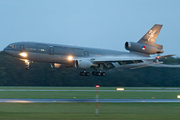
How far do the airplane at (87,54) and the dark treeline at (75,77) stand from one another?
14.4 m

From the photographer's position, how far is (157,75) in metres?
61.8

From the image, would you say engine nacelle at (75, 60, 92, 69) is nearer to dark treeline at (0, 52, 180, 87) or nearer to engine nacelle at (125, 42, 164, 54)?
engine nacelle at (125, 42, 164, 54)

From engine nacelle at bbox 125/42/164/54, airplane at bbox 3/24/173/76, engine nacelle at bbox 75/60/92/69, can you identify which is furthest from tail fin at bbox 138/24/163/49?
engine nacelle at bbox 75/60/92/69

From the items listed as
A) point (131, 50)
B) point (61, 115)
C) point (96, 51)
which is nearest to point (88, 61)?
point (96, 51)

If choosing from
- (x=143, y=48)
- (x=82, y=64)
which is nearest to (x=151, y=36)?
(x=143, y=48)

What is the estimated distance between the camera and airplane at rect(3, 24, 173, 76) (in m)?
38.2

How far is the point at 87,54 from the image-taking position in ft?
137

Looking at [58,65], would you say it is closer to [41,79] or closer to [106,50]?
[106,50]

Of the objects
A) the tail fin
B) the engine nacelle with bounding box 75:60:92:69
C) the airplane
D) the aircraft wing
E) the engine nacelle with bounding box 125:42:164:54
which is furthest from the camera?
the tail fin

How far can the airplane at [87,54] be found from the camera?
38156 mm

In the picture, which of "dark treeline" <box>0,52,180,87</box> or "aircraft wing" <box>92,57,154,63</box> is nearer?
"aircraft wing" <box>92,57,154,63</box>

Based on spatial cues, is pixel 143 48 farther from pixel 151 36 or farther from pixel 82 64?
pixel 82 64

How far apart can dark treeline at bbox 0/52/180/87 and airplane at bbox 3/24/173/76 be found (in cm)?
1440

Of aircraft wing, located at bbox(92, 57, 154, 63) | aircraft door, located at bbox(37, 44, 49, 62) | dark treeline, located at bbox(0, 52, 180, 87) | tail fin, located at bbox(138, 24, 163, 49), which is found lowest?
dark treeline, located at bbox(0, 52, 180, 87)
